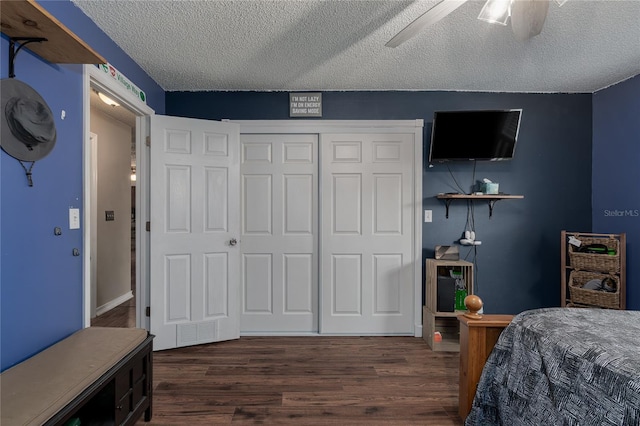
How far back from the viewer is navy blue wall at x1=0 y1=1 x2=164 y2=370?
150 centimetres

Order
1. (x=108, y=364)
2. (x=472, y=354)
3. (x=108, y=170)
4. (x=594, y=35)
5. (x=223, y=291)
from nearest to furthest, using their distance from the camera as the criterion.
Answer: (x=108, y=364)
(x=472, y=354)
(x=594, y=35)
(x=223, y=291)
(x=108, y=170)

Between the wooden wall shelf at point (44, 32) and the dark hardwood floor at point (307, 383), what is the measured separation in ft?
6.75

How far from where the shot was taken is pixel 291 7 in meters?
1.93

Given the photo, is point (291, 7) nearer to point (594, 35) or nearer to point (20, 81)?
point (20, 81)

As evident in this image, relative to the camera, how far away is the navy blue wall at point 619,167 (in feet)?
9.30

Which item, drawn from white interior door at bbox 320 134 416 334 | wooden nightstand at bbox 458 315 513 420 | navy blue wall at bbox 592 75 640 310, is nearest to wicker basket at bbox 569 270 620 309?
navy blue wall at bbox 592 75 640 310

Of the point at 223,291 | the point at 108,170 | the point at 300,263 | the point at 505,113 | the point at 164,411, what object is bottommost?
the point at 164,411

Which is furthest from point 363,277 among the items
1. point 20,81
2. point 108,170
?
point 108,170

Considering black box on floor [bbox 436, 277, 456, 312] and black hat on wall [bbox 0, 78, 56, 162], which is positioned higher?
black hat on wall [bbox 0, 78, 56, 162]

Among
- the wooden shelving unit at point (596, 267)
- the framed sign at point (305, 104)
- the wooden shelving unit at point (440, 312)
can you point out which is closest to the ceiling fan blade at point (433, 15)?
the framed sign at point (305, 104)

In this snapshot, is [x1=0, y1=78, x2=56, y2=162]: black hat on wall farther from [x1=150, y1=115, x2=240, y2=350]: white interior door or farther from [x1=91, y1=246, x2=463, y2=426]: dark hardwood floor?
[x1=91, y1=246, x2=463, y2=426]: dark hardwood floor

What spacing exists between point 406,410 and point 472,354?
24.1 inches

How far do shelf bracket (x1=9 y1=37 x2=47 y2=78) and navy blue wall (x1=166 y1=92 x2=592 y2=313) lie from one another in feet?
5.79

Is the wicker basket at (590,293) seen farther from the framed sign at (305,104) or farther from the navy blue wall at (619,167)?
the framed sign at (305,104)
